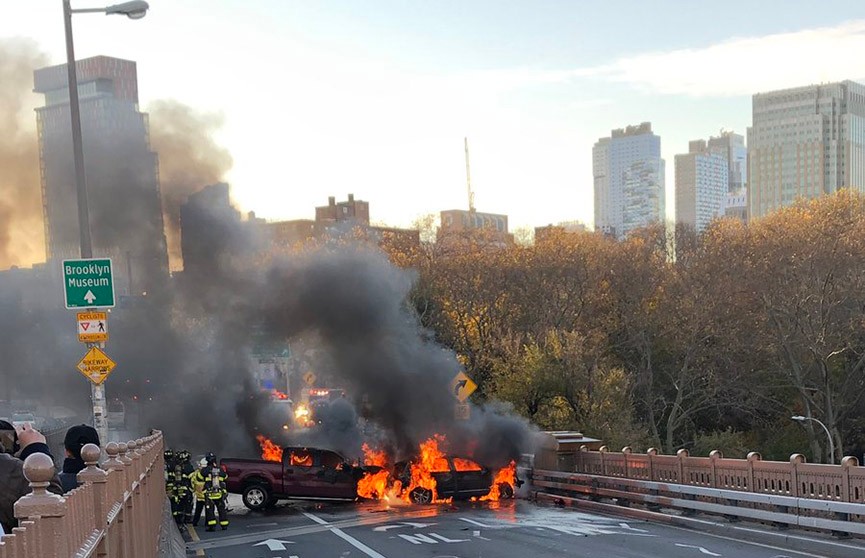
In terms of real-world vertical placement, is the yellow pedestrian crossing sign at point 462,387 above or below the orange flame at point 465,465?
above

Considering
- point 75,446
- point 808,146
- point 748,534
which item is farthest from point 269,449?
point 808,146

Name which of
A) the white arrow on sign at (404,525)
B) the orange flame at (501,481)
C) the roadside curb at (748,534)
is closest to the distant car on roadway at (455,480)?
the orange flame at (501,481)

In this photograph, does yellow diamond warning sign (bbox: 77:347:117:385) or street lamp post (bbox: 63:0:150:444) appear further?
street lamp post (bbox: 63:0:150:444)

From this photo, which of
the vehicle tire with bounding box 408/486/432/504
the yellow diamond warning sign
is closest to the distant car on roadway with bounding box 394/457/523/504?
the vehicle tire with bounding box 408/486/432/504

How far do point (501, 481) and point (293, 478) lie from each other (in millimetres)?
4806

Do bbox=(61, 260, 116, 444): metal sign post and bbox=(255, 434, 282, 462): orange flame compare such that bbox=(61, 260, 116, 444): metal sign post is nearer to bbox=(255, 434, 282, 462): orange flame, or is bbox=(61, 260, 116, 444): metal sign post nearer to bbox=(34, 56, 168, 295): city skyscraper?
bbox=(34, 56, 168, 295): city skyscraper

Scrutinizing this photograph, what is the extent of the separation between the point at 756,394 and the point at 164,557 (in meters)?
35.0

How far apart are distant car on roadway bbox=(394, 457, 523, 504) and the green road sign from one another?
351 inches

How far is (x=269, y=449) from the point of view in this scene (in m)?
24.1

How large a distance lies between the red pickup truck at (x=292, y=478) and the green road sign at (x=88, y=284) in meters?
7.40

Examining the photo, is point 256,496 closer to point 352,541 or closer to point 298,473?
point 298,473

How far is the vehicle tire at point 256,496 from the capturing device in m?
19.1

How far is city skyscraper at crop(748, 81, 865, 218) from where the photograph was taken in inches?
6666

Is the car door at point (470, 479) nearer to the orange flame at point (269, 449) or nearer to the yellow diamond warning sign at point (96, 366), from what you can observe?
the orange flame at point (269, 449)
